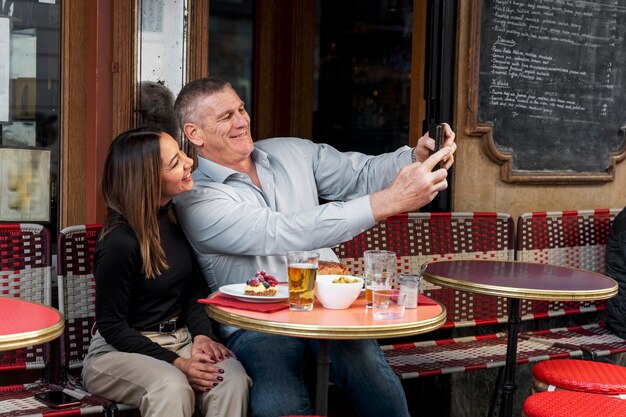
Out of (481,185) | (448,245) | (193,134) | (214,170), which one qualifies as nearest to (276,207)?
(214,170)

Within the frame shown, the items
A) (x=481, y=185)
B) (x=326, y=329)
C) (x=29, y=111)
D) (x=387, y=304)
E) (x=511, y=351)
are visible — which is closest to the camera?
(x=326, y=329)

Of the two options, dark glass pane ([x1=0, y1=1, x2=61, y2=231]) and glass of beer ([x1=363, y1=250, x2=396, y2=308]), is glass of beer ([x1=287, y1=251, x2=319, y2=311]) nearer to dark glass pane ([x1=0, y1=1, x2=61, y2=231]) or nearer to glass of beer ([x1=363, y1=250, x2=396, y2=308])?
glass of beer ([x1=363, y1=250, x2=396, y2=308])

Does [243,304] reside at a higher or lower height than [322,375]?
higher

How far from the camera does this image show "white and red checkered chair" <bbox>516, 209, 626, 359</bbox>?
4.98 m

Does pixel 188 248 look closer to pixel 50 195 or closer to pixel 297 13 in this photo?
pixel 50 195

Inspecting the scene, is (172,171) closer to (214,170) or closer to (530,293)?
(214,170)

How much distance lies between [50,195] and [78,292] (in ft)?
2.08

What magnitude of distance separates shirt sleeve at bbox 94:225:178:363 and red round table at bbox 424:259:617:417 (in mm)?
1165

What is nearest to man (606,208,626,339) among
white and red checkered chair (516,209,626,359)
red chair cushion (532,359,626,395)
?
white and red checkered chair (516,209,626,359)

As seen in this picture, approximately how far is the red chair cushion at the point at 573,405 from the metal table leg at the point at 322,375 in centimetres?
69

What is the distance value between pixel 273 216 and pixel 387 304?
0.71 metres

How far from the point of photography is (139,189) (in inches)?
134

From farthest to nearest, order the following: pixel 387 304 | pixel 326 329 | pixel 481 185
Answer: pixel 481 185
pixel 387 304
pixel 326 329

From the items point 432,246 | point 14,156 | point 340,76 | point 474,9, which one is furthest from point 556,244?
point 14,156
